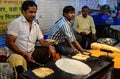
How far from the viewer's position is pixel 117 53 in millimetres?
2752

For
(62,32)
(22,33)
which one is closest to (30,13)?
(22,33)

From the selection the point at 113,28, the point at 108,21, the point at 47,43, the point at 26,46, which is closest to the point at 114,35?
the point at 113,28

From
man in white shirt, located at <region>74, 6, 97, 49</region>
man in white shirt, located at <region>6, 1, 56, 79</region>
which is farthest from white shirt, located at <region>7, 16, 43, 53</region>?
man in white shirt, located at <region>74, 6, 97, 49</region>

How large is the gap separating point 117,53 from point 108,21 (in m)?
3.79

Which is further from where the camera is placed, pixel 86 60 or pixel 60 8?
pixel 60 8

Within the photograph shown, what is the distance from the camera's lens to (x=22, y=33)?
291 cm

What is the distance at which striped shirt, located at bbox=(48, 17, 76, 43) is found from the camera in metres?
3.61

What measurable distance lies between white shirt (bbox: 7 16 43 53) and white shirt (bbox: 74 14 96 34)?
2823 mm

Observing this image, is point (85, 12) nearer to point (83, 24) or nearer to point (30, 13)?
point (83, 24)

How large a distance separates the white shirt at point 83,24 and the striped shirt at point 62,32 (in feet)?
6.56

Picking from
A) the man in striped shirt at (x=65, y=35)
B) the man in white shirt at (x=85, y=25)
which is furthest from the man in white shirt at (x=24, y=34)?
the man in white shirt at (x=85, y=25)

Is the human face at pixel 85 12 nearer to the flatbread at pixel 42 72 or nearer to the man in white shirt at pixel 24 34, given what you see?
the man in white shirt at pixel 24 34

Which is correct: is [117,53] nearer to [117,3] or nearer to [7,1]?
[7,1]

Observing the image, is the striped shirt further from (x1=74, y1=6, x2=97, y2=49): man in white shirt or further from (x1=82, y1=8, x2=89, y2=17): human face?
(x1=82, y1=8, x2=89, y2=17): human face
